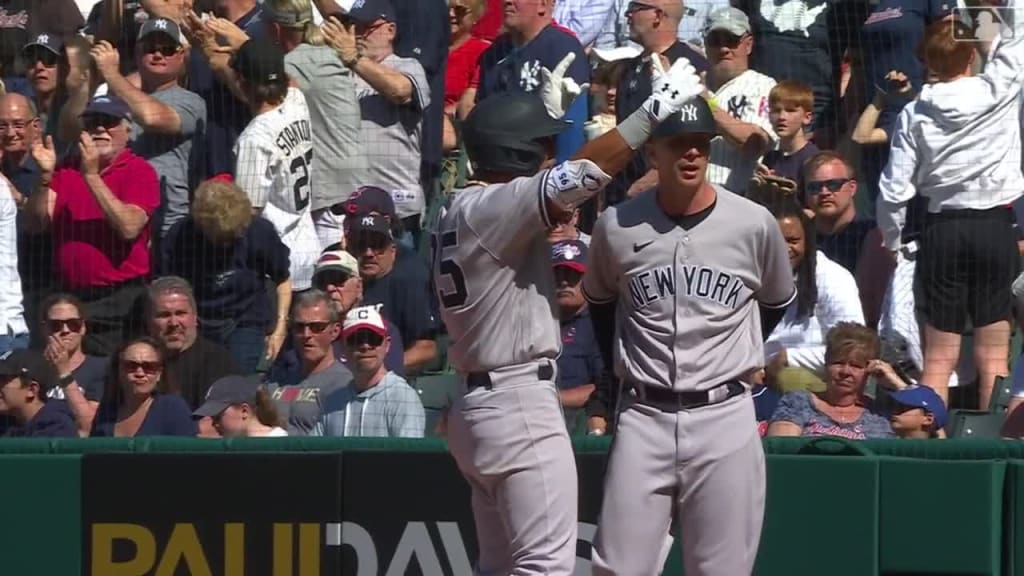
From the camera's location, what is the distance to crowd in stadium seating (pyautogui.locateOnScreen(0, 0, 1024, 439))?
7.30m

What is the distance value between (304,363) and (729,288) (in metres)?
2.60

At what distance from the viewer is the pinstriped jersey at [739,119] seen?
772cm

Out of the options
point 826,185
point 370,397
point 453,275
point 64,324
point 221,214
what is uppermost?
point 826,185

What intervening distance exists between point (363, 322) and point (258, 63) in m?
1.41

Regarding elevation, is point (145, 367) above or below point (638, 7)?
below

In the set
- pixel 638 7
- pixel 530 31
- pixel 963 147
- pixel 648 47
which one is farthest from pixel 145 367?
pixel 963 147

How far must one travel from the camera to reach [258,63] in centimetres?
816

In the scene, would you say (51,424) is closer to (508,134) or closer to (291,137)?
(291,137)

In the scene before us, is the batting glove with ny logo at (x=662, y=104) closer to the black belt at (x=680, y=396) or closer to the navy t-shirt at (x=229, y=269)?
the black belt at (x=680, y=396)

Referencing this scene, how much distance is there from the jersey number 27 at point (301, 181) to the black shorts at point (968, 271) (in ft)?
8.23

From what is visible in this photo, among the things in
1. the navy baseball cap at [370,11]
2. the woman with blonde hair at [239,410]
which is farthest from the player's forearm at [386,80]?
the woman with blonde hair at [239,410]

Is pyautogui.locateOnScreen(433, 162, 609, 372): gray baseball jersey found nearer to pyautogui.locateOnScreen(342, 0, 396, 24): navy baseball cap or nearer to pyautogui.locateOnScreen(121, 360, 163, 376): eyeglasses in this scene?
pyautogui.locateOnScreen(121, 360, 163, 376): eyeglasses

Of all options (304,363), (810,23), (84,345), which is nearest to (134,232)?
(84,345)

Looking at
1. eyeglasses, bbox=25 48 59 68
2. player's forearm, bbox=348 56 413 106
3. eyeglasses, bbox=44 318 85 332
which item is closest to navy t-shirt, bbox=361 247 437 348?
player's forearm, bbox=348 56 413 106
